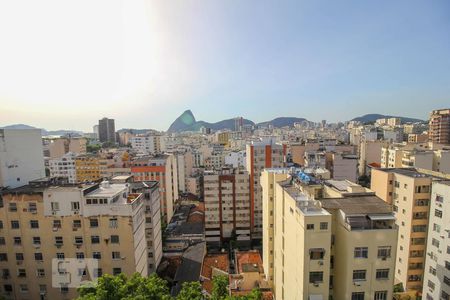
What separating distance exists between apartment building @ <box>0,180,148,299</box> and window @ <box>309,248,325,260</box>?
43.8 feet

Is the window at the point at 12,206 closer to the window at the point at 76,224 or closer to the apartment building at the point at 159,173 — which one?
the window at the point at 76,224

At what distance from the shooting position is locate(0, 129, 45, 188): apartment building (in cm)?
2100

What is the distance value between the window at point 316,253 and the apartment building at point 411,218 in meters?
18.4

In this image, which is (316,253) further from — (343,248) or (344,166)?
(344,166)

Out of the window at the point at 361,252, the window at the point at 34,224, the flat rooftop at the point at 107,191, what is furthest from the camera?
the flat rooftop at the point at 107,191

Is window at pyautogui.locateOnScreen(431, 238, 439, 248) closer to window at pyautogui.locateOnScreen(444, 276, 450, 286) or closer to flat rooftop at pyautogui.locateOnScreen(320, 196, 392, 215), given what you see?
window at pyautogui.locateOnScreen(444, 276, 450, 286)

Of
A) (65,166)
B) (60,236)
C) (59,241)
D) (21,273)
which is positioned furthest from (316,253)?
(65,166)

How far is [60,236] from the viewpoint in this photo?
1916cm

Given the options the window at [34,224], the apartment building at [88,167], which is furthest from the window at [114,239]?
the apartment building at [88,167]

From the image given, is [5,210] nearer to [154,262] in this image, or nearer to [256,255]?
[154,262]

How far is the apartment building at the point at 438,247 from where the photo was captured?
21.0 metres

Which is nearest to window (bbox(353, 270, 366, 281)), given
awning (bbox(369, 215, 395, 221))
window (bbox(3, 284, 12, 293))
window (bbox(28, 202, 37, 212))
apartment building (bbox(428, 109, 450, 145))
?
awning (bbox(369, 215, 395, 221))

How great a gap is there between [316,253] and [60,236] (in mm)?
18749

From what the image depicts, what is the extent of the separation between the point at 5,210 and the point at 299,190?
74.4 ft
